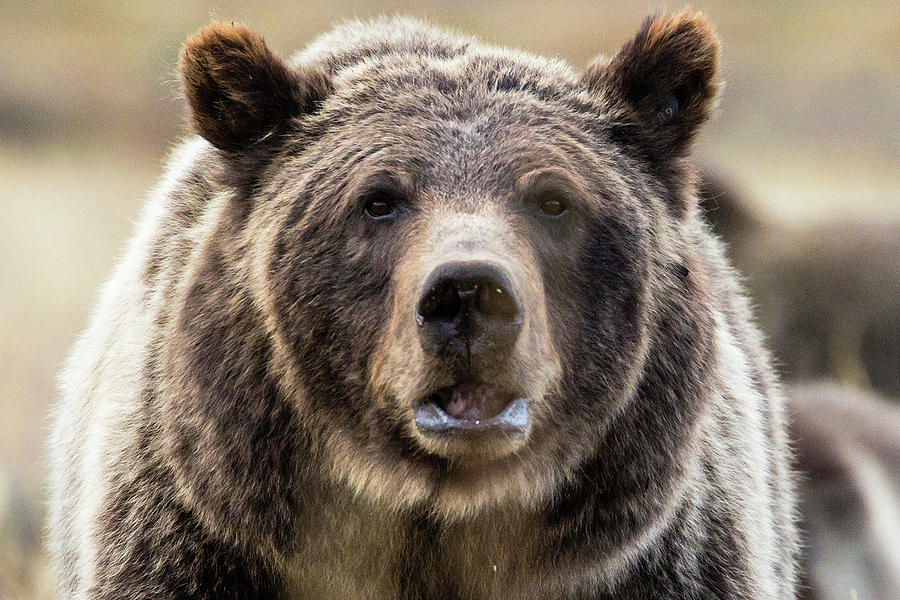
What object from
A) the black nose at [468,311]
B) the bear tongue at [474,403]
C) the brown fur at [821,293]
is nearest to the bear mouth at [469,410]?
the bear tongue at [474,403]

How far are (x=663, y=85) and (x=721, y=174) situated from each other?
5.47 metres

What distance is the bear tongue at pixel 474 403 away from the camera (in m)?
3.30

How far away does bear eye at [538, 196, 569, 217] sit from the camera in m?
3.65

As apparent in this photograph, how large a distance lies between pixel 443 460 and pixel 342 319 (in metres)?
0.54

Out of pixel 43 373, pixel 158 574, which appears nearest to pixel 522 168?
pixel 158 574

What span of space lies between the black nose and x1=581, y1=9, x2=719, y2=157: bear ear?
1.24m

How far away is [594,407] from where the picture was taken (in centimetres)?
369

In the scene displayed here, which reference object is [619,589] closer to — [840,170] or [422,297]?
[422,297]

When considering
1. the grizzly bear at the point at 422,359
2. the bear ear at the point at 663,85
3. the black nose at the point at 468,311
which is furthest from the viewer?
the bear ear at the point at 663,85

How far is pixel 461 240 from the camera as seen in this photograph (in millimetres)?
3314

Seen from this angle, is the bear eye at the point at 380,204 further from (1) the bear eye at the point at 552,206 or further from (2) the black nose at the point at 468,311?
(2) the black nose at the point at 468,311

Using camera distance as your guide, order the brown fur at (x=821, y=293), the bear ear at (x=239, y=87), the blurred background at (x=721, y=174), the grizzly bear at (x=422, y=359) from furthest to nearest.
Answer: the brown fur at (x=821, y=293) < the blurred background at (x=721, y=174) < the bear ear at (x=239, y=87) < the grizzly bear at (x=422, y=359)

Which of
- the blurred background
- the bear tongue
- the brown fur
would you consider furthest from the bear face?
the brown fur

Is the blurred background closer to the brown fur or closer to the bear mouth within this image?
the brown fur
